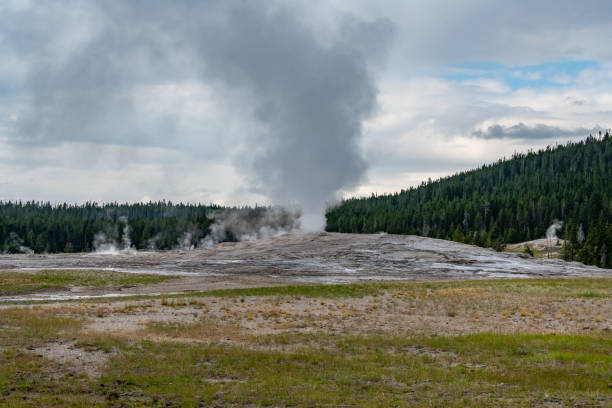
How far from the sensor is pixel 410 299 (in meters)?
38.2

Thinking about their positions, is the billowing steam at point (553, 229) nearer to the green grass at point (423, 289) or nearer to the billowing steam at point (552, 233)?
the billowing steam at point (552, 233)

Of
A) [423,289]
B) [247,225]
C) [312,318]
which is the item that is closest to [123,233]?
[247,225]

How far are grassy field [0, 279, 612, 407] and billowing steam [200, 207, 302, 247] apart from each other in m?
83.3

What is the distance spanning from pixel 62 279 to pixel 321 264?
2769 cm

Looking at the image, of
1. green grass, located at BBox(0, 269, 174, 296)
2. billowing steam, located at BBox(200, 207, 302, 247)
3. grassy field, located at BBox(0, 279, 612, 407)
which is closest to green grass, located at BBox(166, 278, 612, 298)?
grassy field, located at BBox(0, 279, 612, 407)

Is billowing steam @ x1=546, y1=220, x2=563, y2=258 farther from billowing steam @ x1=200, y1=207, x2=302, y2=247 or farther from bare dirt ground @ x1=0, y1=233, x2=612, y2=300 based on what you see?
billowing steam @ x1=200, y1=207, x2=302, y2=247

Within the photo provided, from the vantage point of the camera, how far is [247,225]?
455 feet

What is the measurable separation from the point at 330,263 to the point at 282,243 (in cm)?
1610

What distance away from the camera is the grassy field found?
14.6 meters

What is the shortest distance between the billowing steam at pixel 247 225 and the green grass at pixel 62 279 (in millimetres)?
58979

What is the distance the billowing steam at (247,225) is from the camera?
117988mm

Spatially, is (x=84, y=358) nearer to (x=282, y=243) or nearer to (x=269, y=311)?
(x=269, y=311)

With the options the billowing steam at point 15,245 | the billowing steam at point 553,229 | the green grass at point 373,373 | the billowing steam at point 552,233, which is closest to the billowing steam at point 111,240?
the billowing steam at point 15,245

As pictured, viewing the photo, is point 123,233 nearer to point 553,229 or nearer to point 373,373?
point 553,229
